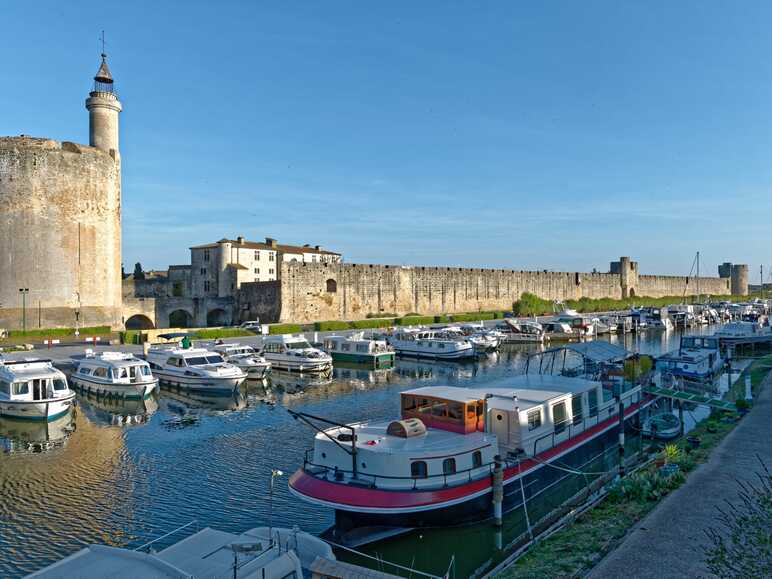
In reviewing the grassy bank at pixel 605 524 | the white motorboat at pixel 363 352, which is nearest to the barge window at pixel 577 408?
the grassy bank at pixel 605 524

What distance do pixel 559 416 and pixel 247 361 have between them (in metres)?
16.7

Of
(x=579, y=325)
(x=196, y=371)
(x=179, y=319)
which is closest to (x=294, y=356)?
(x=196, y=371)

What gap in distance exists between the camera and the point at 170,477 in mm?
13859

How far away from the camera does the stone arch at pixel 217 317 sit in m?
50.5

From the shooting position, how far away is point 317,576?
295 inches

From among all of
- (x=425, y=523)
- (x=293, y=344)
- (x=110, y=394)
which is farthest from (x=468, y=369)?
(x=425, y=523)

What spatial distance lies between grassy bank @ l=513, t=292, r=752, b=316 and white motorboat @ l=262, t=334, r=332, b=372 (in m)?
33.5

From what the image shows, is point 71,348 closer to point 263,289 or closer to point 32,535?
point 263,289

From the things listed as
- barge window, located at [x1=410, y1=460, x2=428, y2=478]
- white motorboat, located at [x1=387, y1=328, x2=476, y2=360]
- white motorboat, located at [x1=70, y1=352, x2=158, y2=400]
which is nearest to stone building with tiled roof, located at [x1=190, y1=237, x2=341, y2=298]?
white motorboat, located at [x1=387, y1=328, x2=476, y2=360]

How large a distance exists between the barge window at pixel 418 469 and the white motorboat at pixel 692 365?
15.0 metres

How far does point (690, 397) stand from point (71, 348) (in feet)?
99.1

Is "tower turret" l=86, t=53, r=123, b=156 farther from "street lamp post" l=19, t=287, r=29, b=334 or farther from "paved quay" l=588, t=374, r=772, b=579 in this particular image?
"paved quay" l=588, t=374, r=772, b=579

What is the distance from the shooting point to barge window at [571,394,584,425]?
14760mm

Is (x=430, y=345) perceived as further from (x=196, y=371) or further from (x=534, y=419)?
(x=534, y=419)
